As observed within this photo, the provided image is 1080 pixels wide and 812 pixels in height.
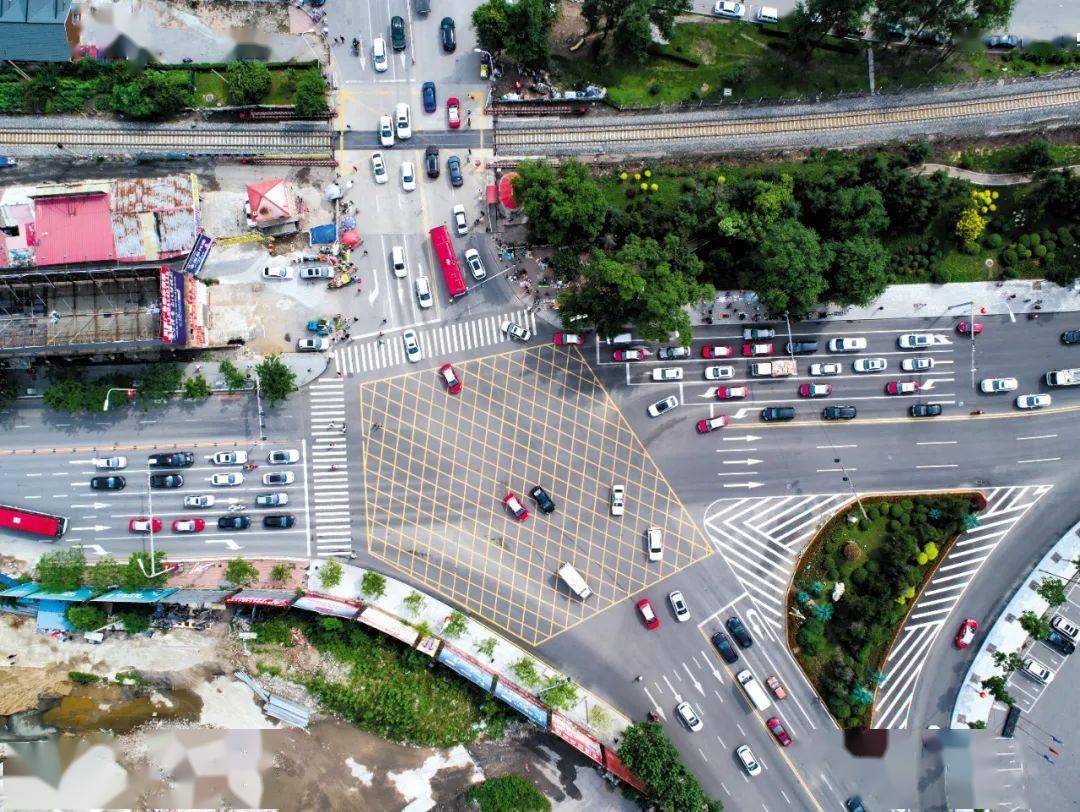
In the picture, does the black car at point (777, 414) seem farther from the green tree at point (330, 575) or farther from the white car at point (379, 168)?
the white car at point (379, 168)

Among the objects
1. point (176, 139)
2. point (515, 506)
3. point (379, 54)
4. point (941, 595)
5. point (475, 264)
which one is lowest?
point (941, 595)

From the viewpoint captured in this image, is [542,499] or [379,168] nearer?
[542,499]

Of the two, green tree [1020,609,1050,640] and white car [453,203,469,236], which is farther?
white car [453,203,469,236]

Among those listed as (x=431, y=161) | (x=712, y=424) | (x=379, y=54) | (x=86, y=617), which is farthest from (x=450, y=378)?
(x=86, y=617)

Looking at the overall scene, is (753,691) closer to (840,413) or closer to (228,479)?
(840,413)

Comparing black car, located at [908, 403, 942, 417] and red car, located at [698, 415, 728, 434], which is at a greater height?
black car, located at [908, 403, 942, 417]

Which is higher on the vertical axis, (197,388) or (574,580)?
(197,388)

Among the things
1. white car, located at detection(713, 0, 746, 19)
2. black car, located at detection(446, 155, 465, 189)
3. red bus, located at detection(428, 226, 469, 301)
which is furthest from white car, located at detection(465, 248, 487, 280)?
white car, located at detection(713, 0, 746, 19)

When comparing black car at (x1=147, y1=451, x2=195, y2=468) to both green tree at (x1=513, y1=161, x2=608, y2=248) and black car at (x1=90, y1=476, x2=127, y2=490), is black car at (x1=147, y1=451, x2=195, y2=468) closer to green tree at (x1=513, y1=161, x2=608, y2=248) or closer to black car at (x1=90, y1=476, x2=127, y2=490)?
black car at (x1=90, y1=476, x2=127, y2=490)
